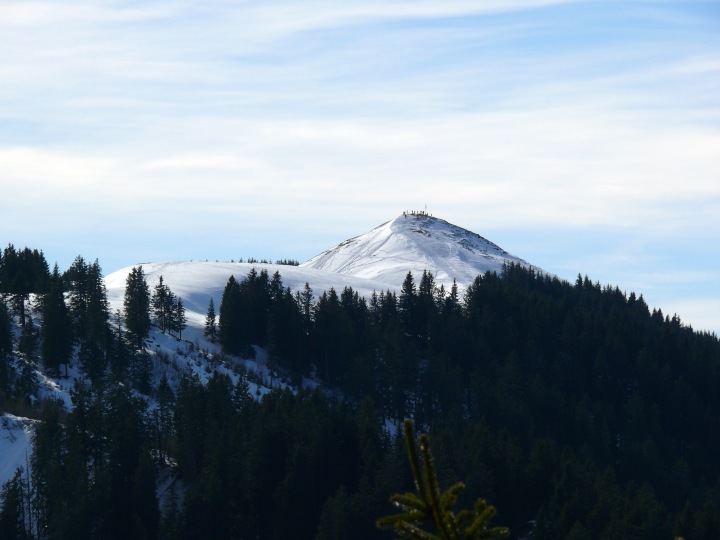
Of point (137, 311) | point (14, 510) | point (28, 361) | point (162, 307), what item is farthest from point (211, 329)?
point (14, 510)

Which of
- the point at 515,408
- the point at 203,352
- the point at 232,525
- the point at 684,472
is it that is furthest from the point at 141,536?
the point at 684,472

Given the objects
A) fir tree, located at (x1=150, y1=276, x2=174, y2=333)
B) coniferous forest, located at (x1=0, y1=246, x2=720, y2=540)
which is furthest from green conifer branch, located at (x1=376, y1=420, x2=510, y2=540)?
fir tree, located at (x1=150, y1=276, x2=174, y2=333)

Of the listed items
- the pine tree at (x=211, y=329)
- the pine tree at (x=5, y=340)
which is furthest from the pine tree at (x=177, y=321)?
the pine tree at (x=5, y=340)

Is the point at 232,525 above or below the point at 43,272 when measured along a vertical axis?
below

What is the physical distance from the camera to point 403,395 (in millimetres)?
102812

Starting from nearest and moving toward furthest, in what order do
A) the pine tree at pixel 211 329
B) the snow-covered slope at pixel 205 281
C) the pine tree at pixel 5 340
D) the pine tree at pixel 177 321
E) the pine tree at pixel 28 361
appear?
1. the pine tree at pixel 28 361
2. the pine tree at pixel 5 340
3. the pine tree at pixel 177 321
4. the pine tree at pixel 211 329
5. the snow-covered slope at pixel 205 281

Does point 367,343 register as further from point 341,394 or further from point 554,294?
point 554,294

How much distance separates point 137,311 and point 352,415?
100ft

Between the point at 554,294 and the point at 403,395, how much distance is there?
69.6 meters

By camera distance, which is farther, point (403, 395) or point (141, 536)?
point (403, 395)

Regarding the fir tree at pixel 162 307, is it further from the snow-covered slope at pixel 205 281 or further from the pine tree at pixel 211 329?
the snow-covered slope at pixel 205 281

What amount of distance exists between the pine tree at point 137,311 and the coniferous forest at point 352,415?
8.5 inches

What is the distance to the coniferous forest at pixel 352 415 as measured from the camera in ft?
202

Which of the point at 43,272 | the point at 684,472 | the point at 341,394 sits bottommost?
the point at 684,472
